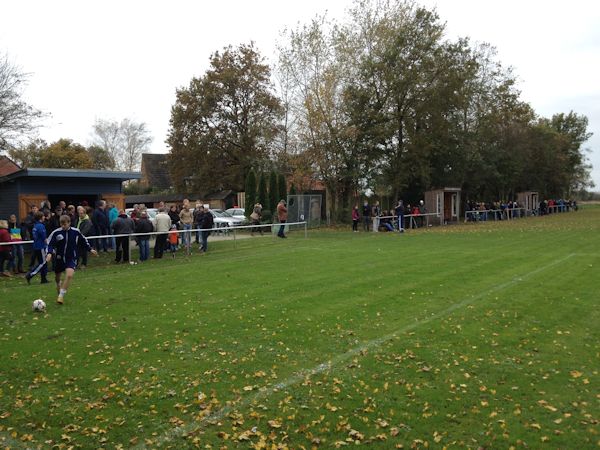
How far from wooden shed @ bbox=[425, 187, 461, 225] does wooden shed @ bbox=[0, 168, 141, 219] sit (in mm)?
21519

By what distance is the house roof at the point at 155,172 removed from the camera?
6631 cm

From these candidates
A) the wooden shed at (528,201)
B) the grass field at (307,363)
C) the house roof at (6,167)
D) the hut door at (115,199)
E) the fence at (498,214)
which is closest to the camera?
the grass field at (307,363)

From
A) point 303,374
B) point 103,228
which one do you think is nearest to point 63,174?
point 103,228

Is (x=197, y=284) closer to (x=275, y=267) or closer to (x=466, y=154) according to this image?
(x=275, y=267)

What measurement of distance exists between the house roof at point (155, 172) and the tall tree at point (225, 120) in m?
16.5

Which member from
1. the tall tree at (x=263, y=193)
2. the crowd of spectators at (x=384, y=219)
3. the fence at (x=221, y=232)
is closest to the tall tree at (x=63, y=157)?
the tall tree at (x=263, y=193)

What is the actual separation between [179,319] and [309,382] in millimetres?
3655

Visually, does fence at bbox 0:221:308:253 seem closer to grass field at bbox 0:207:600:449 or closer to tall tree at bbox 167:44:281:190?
grass field at bbox 0:207:600:449

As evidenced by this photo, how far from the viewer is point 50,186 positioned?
20.8 metres

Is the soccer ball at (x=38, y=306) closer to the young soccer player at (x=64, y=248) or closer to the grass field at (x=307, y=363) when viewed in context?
the grass field at (x=307, y=363)

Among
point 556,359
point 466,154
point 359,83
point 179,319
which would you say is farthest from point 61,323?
point 466,154

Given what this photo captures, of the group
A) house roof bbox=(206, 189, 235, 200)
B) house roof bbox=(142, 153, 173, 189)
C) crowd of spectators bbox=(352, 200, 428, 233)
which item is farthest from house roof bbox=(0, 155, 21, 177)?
house roof bbox=(142, 153, 173, 189)

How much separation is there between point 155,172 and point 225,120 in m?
21.9

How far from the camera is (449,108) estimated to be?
38.5 m
